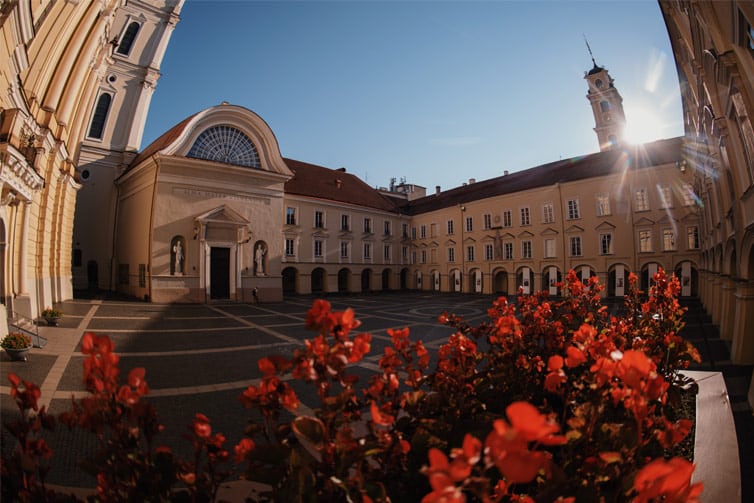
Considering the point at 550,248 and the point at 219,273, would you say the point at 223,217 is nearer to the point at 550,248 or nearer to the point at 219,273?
the point at 219,273

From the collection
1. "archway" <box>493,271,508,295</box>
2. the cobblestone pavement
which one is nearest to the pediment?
"archway" <box>493,271,508,295</box>

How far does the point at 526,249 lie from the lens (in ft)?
107

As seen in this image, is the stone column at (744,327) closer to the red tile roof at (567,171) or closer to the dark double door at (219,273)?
the red tile roof at (567,171)

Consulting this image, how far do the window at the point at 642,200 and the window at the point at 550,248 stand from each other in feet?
21.4

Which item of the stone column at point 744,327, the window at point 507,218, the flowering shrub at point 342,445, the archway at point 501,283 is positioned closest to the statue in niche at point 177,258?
the flowering shrub at point 342,445

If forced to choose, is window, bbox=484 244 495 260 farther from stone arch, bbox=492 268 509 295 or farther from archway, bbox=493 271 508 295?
archway, bbox=493 271 508 295

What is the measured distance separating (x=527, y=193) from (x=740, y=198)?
80.6 feet

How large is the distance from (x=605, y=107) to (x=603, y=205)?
2666cm

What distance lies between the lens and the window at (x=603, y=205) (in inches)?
1106

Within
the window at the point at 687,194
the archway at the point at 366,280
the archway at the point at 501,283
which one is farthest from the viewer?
the archway at the point at 366,280

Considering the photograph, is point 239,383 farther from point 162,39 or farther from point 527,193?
point 162,39

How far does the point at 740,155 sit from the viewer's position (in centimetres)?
844

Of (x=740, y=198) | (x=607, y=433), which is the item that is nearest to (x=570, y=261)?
(x=740, y=198)

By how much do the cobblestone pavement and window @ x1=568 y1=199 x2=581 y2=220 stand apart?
14.9 metres
